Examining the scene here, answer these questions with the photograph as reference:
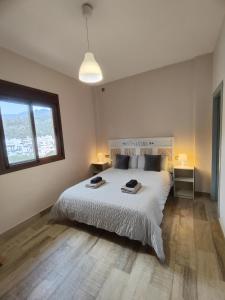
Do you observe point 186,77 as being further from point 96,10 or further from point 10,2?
point 10,2

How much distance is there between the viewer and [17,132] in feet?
8.20

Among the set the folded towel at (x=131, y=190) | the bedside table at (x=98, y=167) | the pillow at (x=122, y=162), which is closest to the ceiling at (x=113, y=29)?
the pillow at (x=122, y=162)

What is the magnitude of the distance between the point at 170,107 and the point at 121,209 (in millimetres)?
2516

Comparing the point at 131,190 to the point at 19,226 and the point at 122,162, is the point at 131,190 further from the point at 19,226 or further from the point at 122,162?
the point at 19,226

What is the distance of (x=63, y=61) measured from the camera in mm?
2775

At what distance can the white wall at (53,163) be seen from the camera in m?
2.35

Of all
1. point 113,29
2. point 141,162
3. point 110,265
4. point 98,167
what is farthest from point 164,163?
point 113,29

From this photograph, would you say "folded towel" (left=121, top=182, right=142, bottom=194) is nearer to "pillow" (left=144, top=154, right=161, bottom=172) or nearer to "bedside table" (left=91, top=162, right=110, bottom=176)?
"pillow" (left=144, top=154, right=161, bottom=172)

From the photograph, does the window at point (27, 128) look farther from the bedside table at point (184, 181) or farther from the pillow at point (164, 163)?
the bedside table at point (184, 181)

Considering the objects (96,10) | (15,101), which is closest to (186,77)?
(96,10)

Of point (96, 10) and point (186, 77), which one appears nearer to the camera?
point (96, 10)

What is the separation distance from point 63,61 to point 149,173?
2.68 meters

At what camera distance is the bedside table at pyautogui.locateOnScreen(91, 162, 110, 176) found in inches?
164

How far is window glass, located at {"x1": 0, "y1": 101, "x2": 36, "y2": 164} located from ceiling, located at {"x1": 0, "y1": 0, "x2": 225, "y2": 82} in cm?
89
